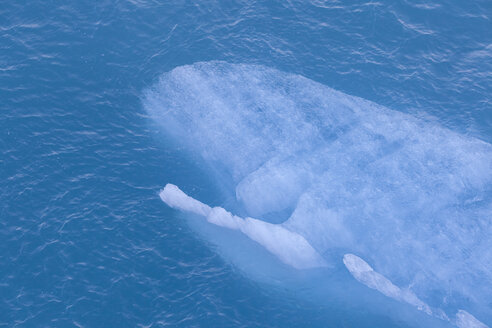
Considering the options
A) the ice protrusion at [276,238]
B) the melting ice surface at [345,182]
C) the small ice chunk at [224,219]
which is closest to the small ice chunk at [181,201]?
the melting ice surface at [345,182]

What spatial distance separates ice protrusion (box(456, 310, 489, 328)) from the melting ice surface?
0.08 m

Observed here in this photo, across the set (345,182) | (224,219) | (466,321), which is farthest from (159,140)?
(466,321)

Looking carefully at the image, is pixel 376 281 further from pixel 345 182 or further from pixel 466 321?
pixel 345 182

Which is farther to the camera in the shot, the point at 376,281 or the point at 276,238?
the point at 276,238

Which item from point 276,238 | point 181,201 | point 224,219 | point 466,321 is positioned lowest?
point 181,201

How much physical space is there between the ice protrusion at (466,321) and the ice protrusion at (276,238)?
1209 centimetres

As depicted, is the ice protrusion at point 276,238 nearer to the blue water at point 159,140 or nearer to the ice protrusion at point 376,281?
the blue water at point 159,140

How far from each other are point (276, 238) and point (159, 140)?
16.8 metres

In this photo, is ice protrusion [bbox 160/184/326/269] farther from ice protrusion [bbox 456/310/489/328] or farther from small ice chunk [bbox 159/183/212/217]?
ice protrusion [bbox 456/310/489/328]

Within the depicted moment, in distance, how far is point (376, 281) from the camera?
53.9 meters

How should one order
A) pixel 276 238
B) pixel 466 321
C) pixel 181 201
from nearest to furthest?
pixel 466 321 → pixel 276 238 → pixel 181 201

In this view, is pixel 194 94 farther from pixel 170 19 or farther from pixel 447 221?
pixel 447 221

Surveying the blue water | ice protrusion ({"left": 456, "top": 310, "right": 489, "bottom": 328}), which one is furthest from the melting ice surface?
the blue water

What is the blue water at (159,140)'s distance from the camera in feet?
172
